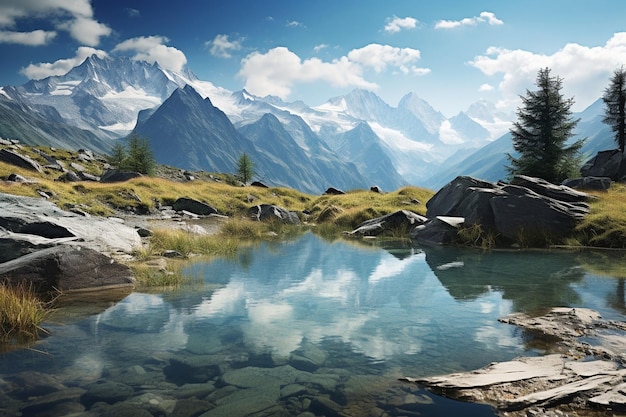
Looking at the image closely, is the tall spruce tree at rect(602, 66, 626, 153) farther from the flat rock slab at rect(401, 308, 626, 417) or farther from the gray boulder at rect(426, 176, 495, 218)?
the flat rock slab at rect(401, 308, 626, 417)

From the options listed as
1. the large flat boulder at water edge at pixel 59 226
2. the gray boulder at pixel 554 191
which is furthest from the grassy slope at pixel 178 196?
the gray boulder at pixel 554 191

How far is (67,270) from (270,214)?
28.1 metres

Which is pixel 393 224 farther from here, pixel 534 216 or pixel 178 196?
pixel 178 196

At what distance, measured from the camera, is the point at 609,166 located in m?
54.4

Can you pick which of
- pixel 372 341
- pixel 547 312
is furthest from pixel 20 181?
pixel 547 312

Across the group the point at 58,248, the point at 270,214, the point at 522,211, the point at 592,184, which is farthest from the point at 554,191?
the point at 58,248

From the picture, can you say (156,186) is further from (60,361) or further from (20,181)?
(60,361)

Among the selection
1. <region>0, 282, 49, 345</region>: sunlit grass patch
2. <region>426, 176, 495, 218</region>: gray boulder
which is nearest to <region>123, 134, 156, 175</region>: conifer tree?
<region>426, 176, 495, 218</region>: gray boulder

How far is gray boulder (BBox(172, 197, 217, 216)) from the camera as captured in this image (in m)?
44.2

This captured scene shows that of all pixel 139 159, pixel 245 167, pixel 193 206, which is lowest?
pixel 193 206

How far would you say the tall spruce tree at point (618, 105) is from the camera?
5950cm

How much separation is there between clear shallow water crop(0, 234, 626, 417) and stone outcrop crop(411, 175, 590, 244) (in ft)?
24.2

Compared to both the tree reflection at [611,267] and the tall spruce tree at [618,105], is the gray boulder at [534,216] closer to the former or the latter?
the tree reflection at [611,267]

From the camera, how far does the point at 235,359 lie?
8344mm
